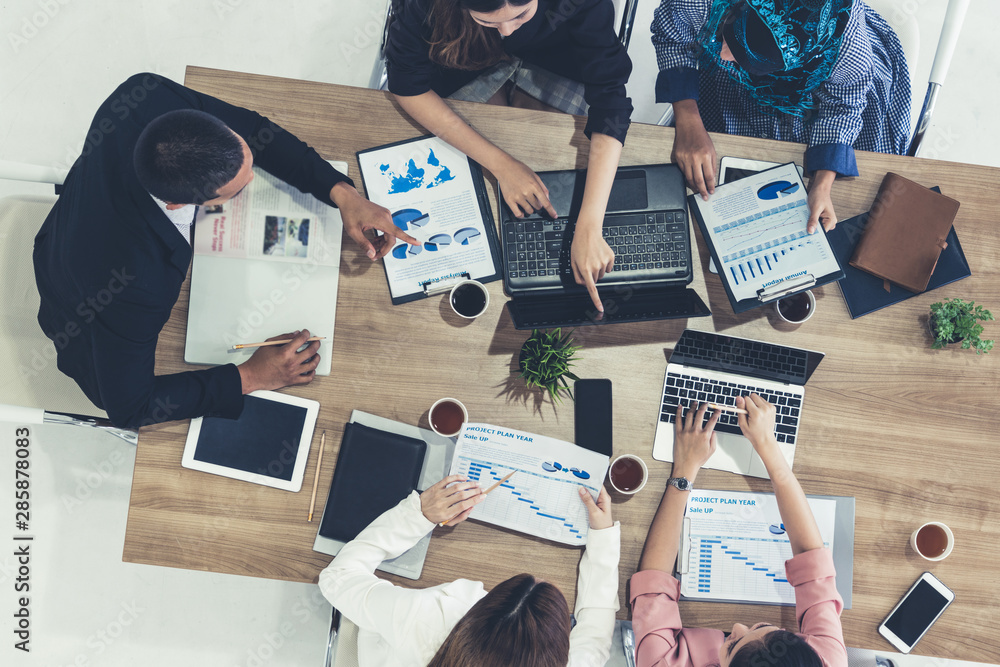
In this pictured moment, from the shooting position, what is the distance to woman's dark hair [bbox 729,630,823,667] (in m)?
1.17

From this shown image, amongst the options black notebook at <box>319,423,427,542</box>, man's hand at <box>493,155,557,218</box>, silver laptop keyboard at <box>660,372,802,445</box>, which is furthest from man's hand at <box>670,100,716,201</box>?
black notebook at <box>319,423,427,542</box>

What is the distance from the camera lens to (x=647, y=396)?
143 cm

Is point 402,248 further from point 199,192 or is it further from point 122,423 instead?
point 122,423

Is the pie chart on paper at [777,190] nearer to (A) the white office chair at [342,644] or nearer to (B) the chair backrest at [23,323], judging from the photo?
(A) the white office chair at [342,644]

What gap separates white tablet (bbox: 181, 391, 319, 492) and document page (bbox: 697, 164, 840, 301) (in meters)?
1.01

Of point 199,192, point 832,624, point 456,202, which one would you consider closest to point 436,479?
point 456,202

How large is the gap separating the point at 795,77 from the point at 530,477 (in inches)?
45.2

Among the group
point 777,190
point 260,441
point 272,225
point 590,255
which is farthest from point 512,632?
point 777,190

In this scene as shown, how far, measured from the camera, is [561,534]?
1381mm

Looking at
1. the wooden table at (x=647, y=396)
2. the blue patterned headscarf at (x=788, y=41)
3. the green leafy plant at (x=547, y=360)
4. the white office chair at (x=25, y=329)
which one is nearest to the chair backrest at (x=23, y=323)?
the white office chair at (x=25, y=329)

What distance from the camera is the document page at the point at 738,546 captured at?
4.62 ft

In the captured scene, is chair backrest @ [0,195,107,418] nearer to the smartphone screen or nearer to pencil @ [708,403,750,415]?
pencil @ [708,403,750,415]

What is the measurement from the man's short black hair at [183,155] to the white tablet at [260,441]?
A: 46 centimetres

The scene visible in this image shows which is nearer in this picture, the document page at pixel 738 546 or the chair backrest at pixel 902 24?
the document page at pixel 738 546
